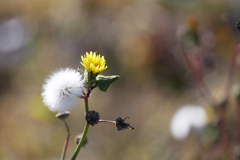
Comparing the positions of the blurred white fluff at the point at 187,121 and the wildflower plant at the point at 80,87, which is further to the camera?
the blurred white fluff at the point at 187,121

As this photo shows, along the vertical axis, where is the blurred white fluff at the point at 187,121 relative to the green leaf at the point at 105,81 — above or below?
above

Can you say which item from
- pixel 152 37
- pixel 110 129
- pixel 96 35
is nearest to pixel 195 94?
pixel 110 129

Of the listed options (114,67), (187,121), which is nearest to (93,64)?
(187,121)

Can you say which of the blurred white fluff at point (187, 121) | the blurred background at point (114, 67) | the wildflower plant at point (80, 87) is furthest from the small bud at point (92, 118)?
the blurred background at point (114, 67)

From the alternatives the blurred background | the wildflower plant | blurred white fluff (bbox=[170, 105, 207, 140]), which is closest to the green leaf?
the wildflower plant

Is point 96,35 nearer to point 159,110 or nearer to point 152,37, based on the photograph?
point 152,37

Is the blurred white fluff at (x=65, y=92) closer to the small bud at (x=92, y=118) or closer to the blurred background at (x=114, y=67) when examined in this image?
the small bud at (x=92, y=118)

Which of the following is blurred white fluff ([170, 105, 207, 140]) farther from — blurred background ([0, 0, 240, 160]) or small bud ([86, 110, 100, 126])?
small bud ([86, 110, 100, 126])
